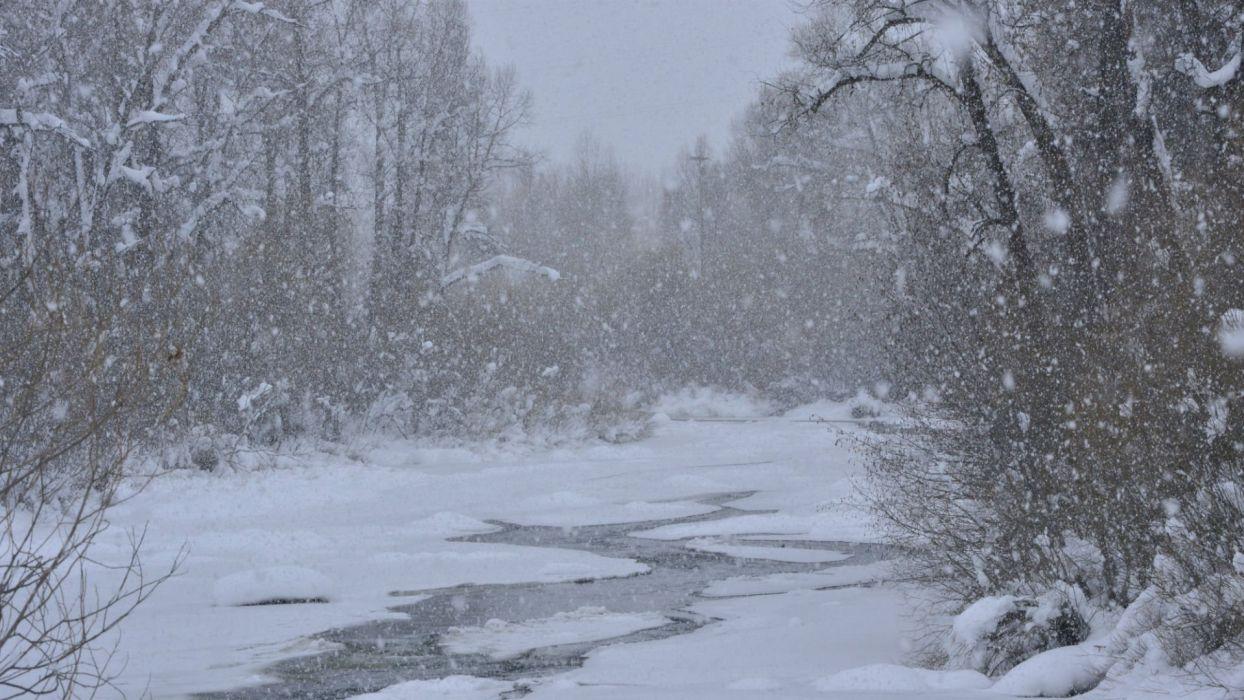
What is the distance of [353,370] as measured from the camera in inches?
993

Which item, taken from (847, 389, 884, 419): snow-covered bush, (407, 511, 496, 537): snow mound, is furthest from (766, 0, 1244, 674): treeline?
(847, 389, 884, 419): snow-covered bush

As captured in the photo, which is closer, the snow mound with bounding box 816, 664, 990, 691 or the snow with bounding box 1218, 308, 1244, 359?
the snow with bounding box 1218, 308, 1244, 359

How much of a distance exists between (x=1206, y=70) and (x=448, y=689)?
320 inches

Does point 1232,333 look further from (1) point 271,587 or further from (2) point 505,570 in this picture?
(1) point 271,587

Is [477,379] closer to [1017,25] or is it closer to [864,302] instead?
[864,302]

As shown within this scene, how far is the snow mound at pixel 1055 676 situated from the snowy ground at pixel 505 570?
0.26 metres

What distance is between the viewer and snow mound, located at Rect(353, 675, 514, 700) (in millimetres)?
7598

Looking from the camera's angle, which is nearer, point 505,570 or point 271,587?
point 271,587

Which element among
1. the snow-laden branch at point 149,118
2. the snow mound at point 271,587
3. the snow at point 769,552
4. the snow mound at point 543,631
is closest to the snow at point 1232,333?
the snow mound at point 543,631

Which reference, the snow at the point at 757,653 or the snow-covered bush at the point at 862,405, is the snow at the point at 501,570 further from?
the snow-covered bush at the point at 862,405

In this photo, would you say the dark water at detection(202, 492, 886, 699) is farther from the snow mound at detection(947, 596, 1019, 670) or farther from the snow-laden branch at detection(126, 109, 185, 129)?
the snow-laden branch at detection(126, 109, 185, 129)

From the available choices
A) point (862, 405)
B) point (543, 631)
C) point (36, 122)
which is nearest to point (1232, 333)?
point (543, 631)

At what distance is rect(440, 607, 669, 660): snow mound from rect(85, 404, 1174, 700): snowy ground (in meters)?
0.03

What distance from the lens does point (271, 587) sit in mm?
11625
